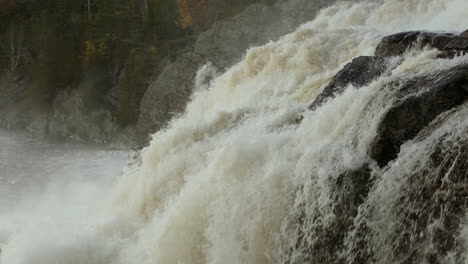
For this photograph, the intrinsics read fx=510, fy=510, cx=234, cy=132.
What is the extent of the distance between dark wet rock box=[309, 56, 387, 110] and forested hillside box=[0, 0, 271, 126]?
1969cm

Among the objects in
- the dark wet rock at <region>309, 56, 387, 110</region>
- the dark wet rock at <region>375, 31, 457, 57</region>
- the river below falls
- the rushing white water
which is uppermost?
the dark wet rock at <region>375, 31, 457, 57</region>

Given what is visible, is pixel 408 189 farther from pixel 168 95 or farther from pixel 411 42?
pixel 168 95

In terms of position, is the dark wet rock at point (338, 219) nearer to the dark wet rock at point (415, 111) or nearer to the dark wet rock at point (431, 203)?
the dark wet rock at point (431, 203)

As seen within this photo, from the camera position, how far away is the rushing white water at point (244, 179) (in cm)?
672

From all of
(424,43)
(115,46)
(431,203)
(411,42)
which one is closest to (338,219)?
(431,203)

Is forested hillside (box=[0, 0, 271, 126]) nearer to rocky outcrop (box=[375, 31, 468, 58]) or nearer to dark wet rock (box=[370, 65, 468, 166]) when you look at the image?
rocky outcrop (box=[375, 31, 468, 58])

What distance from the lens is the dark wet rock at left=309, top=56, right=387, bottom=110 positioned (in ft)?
28.8

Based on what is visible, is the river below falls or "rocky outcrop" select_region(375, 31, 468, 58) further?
the river below falls

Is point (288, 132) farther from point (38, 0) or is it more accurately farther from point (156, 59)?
point (38, 0)

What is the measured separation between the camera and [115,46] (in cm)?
3259

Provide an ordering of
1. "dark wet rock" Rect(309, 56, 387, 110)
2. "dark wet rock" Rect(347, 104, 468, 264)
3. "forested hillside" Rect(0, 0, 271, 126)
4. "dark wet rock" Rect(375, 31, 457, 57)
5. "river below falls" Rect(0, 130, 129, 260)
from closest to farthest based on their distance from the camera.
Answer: "dark wet rock" Rect(347, 104, 468, 264), "dark wet rock" Rect(309, 56, 387, 110), "dark wet rock" Rect(375, 31, 457, 57), "river below falls" Rect(0, 130, 129, 260), "forested hillside" Rect(0, 0, 271, 126)

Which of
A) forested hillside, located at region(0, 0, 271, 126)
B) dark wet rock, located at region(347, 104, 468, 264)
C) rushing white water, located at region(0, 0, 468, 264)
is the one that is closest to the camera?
dark wet rock, located at region(347, 104, 468, 264)

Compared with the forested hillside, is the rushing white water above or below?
above

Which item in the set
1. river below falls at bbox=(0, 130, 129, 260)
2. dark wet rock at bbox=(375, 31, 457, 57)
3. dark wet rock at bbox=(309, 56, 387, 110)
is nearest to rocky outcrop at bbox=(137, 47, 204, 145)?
river below falls at bbox=(0, 130, 129, 260)
